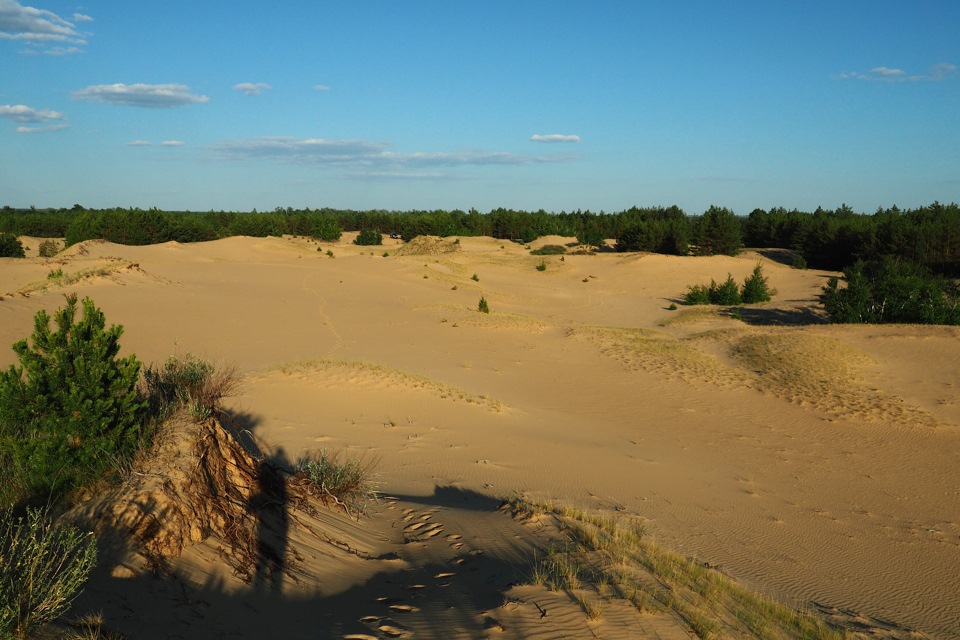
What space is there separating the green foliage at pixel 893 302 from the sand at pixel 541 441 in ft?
5.52

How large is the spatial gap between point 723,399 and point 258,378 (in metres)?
10.3

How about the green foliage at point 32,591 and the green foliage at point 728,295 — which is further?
the green foliage at point 728,295

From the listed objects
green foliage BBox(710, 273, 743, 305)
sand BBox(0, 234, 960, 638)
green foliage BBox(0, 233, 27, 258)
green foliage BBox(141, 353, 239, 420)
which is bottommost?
sand BBox(0, 234, 960, 638)

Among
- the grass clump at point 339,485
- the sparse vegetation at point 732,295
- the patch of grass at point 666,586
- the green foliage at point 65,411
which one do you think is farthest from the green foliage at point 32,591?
the sparse vegetation at point 732,295

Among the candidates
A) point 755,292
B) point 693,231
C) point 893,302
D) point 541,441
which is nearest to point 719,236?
point 693,231

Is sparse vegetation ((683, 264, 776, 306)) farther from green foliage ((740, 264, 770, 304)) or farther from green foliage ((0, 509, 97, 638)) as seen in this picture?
green foliage ((0, 509, 97, 638))

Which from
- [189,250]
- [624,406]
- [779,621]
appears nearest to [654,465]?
[624,406]

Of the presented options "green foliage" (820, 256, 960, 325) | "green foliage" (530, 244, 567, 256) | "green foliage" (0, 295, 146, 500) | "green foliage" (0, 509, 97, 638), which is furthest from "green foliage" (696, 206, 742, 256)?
"green foliage" (0, 509, 97, 638)

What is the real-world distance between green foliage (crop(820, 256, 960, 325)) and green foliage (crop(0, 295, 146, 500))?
22555 millimetres

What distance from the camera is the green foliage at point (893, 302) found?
67.4ft

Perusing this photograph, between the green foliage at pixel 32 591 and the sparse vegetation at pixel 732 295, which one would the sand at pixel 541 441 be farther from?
the sparse vegetation at pixel 732 295

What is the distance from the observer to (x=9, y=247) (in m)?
37.2

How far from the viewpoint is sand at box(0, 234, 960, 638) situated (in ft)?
14.7

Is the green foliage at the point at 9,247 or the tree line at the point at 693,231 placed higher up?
the tree line at the point at 693,231
